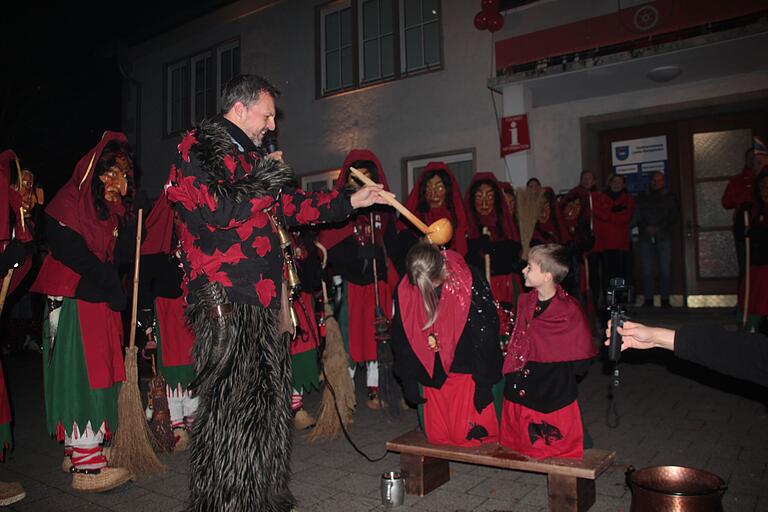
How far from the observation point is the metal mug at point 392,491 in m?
3.60

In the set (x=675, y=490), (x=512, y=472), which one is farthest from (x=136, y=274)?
(x=675, y=490)

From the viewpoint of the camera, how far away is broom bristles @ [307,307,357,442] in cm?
522

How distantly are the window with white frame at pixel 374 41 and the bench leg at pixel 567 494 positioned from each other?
952cm

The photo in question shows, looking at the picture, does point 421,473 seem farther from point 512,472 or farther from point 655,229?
point 655,229

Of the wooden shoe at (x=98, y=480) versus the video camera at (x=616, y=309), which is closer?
the video camera at (x=616, y=309)

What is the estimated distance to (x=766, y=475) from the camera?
3.97 m

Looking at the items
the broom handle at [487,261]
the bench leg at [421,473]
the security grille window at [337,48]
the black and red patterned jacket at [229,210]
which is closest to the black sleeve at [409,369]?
the bench leg at [421,473]

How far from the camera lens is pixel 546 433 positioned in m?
3.66

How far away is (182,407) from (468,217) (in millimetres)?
4052

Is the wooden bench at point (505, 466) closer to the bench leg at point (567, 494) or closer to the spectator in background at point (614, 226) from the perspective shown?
the bench leg at point (567, 494)

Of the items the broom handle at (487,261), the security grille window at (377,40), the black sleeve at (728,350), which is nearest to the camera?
the black sleeve at (728,350)

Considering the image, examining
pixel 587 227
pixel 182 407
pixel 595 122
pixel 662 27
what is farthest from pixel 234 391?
pixel 595 122

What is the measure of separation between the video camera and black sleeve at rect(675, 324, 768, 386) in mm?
234

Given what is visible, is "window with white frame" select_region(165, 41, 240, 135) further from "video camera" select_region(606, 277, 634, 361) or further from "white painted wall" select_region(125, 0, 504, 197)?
"video camera" select_region(606, 277, 634, 361)
